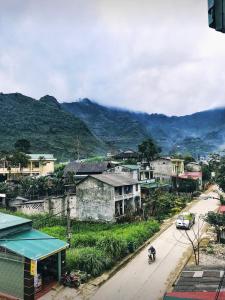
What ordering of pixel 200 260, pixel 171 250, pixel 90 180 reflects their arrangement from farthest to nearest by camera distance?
pixel 90 180 → pixel 171 250 → pixel 200 260

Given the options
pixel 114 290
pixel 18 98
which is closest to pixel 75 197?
pixel 114 290

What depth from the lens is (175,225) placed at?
37938 mm

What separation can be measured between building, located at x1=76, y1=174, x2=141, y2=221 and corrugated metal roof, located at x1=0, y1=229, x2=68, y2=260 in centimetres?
1792

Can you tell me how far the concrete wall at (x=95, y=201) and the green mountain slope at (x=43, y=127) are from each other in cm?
6799

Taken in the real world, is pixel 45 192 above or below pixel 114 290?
above

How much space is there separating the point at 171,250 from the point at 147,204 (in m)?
15.6

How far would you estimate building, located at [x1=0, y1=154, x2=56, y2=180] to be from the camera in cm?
6531

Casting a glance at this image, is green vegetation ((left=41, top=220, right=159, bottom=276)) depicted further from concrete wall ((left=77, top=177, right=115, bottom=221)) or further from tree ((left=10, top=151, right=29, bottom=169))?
tree ((left=10, top=151, right=29, bottom=169))

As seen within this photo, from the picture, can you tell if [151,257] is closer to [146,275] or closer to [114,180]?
[146,275]

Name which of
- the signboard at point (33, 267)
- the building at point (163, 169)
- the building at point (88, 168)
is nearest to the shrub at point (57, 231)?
the signboard at point (33, 267)

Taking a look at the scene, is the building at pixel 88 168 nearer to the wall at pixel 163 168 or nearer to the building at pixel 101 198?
the wall at pixel 163 168

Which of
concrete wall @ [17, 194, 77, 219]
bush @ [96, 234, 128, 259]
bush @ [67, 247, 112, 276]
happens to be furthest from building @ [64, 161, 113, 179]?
bush @ [67, 247, 112, 276]

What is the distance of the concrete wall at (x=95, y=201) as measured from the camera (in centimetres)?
4019

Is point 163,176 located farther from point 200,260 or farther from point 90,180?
point 200,260
